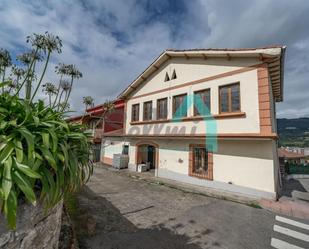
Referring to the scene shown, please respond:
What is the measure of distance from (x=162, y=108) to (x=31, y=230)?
35.0 ft

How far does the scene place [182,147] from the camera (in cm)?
1068

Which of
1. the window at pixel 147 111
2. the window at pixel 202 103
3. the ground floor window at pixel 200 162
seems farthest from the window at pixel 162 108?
the ground floor window at pixel 200 162

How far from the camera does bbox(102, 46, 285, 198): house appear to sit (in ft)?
25.2

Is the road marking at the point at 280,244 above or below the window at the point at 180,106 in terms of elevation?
below

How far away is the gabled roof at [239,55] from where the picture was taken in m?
7.44

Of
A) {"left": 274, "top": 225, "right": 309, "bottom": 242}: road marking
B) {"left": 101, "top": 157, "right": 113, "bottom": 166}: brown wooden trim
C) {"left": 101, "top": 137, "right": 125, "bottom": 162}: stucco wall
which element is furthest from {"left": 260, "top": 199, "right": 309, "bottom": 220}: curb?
{"left": 101, "top": 157, "right": 113, "bottom": 166}: brown wooden trim

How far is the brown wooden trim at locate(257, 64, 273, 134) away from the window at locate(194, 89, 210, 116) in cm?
256

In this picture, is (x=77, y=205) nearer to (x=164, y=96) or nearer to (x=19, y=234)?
(x=19, y=234)

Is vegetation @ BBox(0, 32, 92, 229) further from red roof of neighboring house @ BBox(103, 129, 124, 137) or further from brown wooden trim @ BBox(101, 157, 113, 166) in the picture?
brown wooden trim @ BBox(101, 157, 113, 166)

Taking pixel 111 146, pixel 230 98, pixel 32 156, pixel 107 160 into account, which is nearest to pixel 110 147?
pixel 111 146

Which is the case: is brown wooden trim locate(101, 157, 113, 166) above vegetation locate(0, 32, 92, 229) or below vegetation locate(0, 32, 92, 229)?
below

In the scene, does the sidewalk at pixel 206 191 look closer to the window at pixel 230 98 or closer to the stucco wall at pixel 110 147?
the window at pixel 230 98

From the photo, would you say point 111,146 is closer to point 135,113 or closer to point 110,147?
point 110,147

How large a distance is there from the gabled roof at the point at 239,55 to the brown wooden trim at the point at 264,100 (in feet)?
1.73
